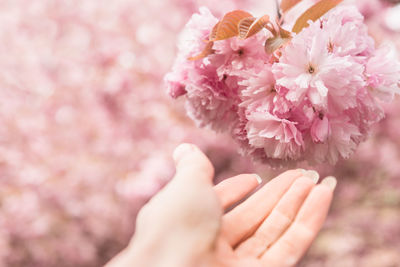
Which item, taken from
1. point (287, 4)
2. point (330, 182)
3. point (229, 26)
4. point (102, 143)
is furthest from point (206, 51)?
point (102, 143)

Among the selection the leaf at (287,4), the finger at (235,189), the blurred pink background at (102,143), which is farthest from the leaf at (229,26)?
the blurred pink background at (102,143)

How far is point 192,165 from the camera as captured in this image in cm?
47

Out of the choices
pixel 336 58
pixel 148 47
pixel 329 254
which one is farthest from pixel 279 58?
pixel 329 254

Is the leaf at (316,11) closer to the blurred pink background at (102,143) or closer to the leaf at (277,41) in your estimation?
the leaf at (277,41)

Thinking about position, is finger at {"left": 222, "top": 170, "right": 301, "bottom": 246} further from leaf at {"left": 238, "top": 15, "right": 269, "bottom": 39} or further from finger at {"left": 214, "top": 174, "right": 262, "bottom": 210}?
leaf at {"left": 238, "top": 15, "right": 269, "bottom": 39}

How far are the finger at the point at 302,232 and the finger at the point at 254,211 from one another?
0.14 ft

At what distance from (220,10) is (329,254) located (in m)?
1.27

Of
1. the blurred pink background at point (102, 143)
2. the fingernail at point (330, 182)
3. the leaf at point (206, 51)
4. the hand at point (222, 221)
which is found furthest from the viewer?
the blurred pink background at point (102, 143)

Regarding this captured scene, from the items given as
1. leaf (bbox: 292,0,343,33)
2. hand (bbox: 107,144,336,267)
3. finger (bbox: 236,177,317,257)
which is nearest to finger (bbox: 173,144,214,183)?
hand (bbox: 107,144,336,267)

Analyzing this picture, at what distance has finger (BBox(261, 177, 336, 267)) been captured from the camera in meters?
0.46

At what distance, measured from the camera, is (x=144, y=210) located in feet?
1.49

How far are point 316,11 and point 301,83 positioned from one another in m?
0.15

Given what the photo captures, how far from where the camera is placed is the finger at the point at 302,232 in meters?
0.46

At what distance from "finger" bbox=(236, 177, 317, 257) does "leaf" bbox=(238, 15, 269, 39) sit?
0.23 meters
